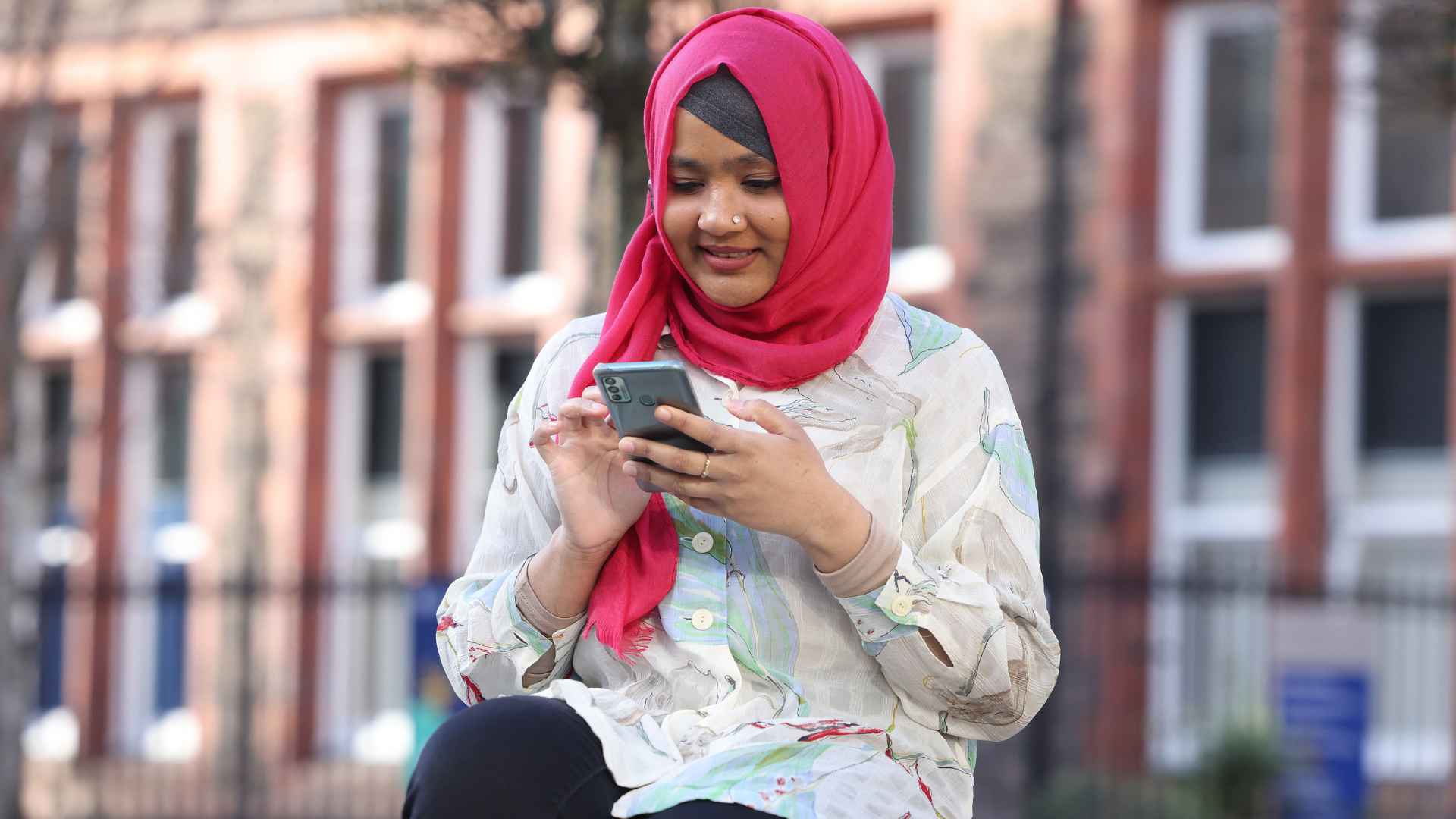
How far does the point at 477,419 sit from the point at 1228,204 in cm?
464

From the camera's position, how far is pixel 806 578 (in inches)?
103

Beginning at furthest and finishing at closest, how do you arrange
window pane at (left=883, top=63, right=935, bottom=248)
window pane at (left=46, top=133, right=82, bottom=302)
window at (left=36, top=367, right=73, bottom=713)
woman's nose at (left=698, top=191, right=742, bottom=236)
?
window at (left=36, top=367, right=73, bottom=713) < window pane at (left=883, top=63, right=935, bottom=248) < window pane at (left=46, top=133, right=82, bottom=302) < woman's nose at (left=698, top=191, right=742, bottom=236)

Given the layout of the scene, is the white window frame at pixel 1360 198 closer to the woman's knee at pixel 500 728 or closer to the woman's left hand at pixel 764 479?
the woman's left hand at pixel 764 479

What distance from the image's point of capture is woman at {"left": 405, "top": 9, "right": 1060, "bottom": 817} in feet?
8.00

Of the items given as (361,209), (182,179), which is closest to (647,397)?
(361,209)

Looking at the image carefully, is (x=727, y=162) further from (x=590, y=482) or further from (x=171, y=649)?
(x=171, y=649)

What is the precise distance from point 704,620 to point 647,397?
0.33 m

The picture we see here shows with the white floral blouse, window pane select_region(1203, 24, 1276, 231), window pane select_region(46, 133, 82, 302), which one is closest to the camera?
the white floral blouse

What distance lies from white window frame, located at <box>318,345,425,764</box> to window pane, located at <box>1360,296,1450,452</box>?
17.8 ft

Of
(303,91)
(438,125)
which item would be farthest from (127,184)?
(438,125)

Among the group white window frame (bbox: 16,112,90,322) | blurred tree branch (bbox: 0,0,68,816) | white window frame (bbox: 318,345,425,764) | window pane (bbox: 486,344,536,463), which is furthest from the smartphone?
window pane (bbox: 486,344,536,463)

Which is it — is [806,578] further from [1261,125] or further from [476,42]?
[1261,125]

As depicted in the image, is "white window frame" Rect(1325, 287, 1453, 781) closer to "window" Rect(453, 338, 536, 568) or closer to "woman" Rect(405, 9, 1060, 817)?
"window" Rect(453, 338, 536, 568)

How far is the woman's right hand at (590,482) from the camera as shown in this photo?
256 centimetres
